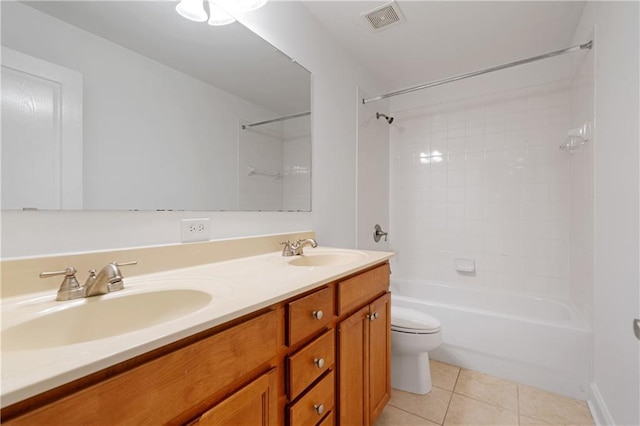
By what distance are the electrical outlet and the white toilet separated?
4.08ft

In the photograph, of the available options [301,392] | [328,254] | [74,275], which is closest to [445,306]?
[328,254]

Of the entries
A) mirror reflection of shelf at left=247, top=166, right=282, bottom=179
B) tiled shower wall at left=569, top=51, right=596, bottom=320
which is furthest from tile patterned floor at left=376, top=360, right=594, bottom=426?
mirror reflection of shelf at left=247, top=166, right=282, bottom=179

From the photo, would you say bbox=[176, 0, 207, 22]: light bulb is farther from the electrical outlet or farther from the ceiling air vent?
the ceiling air vent

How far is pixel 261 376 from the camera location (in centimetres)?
72

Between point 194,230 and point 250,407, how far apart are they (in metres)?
0.69

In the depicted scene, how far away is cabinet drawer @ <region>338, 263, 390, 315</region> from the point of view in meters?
1.07

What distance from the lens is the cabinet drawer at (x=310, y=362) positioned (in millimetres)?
831

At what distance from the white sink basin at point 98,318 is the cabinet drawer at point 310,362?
0.32 meters

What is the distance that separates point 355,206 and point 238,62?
4.19 feet

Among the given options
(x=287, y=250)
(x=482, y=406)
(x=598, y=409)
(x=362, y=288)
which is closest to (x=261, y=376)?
(x=362, y=288)

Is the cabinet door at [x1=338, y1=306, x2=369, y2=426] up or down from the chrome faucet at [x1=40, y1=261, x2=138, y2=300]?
down

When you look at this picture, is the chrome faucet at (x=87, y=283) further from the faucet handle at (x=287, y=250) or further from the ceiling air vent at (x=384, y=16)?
the ceiling air vent at (x=384, y=16)

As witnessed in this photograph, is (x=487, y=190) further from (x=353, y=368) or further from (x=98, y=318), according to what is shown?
(x=98, y=318)

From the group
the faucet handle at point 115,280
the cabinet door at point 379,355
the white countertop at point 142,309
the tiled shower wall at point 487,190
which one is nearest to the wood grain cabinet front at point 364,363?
the cabinet door at point 379,355
